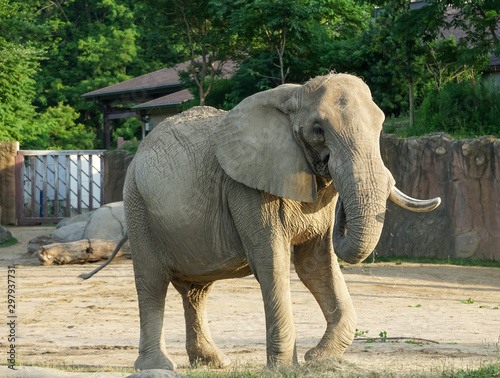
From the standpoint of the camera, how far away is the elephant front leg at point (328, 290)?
5.53 m

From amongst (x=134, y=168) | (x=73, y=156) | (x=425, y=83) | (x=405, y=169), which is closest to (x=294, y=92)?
(x=134, y=168)

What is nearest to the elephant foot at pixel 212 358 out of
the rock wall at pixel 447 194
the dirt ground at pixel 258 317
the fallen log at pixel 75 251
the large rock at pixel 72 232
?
the dirt ground at pixel 258 317

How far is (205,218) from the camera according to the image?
576 centimetres

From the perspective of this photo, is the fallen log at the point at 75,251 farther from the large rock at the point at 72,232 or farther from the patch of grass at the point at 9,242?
the patch of grass at the point at 9,242

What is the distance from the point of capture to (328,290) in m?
5.61

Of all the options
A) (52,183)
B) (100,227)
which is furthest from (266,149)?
(52,183)

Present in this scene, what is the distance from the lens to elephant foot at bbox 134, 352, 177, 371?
6.14 meters

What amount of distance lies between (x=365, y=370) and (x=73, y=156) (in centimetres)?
1925

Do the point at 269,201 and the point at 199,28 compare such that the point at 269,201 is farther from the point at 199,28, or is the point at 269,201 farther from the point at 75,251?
the point at 199,28

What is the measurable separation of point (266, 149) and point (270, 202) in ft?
1.21

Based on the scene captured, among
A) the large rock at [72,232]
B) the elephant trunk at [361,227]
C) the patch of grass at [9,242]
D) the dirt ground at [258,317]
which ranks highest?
the elephant trunk at [361,227]

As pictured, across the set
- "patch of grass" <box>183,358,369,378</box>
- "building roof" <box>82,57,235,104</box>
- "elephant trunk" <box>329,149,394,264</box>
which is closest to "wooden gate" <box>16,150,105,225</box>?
"building roof" <box>82,57,235,104</box>

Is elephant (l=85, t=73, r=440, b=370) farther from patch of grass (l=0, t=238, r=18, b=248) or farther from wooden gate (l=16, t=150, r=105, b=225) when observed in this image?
wooden gate (l=16, t=150, r=105, b=225)

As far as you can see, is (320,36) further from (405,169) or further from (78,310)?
(78,310)
